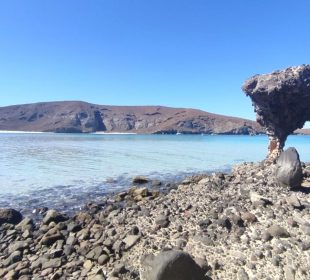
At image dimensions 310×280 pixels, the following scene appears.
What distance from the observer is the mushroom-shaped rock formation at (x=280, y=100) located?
23.7m

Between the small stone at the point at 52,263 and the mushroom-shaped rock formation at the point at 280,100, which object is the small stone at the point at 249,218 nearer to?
the small stone at the point at 52,263

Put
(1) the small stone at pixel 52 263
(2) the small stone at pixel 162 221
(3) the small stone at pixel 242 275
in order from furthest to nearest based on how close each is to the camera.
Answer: (2) the small stone at pixel 162 221
(1) the small stone at pixel 52 263
(3) the small stone at pixel 242 275

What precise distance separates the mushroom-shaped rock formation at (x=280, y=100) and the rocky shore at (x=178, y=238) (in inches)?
Result: 396

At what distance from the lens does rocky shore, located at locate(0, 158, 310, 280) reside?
944cm

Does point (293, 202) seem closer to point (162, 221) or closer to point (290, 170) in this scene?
point (290, 170)

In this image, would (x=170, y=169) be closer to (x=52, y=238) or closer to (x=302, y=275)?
(x=52, y=238)

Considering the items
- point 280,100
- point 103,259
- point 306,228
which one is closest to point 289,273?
point 306,228

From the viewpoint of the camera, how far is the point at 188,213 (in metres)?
13.6

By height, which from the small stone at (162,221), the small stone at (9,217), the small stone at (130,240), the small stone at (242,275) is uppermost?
the small stone at (162,221)

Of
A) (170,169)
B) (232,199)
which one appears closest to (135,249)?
(232,199)

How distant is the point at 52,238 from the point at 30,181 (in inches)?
620

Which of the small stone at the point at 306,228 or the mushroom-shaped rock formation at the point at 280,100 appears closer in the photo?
the small stone at the point at 306,228

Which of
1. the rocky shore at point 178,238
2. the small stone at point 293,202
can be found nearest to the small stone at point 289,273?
the rocky shore at point 178,238

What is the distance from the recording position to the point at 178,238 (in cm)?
1127
